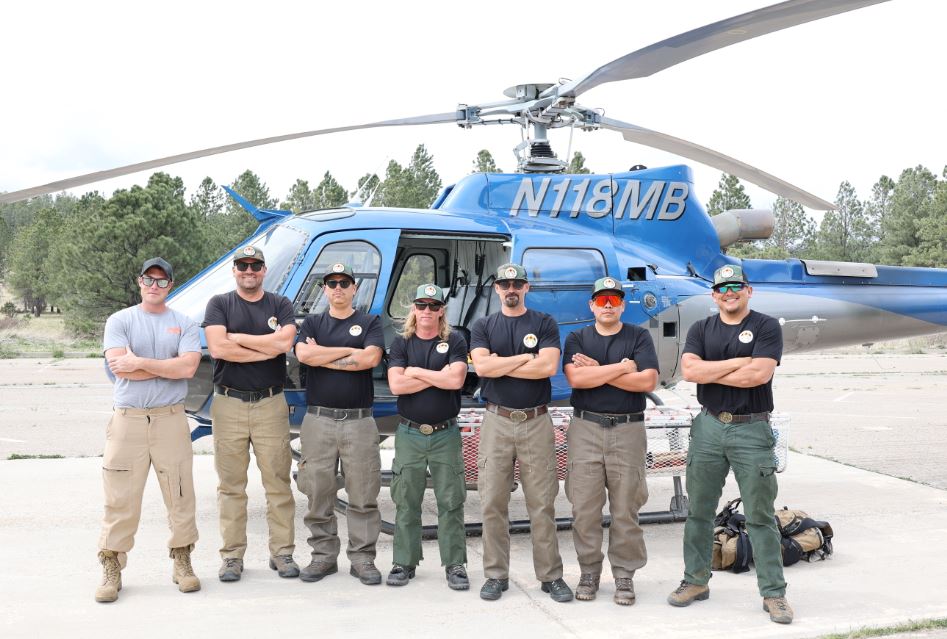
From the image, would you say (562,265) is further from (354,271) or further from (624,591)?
(624,591)

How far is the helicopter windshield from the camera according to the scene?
6.14 m

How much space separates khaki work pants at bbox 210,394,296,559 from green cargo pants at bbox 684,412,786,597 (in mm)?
2554

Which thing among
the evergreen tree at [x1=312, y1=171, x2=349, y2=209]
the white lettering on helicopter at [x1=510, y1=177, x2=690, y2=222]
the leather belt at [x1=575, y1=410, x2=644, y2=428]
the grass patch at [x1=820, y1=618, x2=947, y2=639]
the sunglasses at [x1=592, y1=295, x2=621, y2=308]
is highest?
the evergreen tree at [x1=312, y1=171, x2=349, y2=209]

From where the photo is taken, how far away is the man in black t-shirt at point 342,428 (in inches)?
208

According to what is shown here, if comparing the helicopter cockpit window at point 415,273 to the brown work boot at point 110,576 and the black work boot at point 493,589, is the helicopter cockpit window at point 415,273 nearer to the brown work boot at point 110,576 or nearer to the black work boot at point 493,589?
the black work boot at point 493,589

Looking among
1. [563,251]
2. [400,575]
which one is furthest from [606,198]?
[400,575]

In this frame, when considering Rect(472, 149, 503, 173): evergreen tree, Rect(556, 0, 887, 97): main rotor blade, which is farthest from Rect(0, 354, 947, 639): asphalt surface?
Rect(472, 149, 503, 173): evergreen tree

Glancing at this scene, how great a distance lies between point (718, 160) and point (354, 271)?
347 centimetres

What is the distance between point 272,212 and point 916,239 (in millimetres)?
46549

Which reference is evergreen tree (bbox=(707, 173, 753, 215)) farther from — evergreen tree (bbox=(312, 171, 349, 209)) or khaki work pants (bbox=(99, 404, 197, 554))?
khaki work pants (bbox=(99, 404, 197, 554))

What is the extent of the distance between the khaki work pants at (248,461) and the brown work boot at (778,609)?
2.99m

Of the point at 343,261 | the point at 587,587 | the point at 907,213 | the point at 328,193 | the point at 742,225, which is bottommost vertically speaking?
the point at 587,587

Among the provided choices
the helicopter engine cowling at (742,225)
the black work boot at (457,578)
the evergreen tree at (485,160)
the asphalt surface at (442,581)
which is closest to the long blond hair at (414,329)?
the black work boot at (457,578)

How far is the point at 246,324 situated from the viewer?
5242 mm
